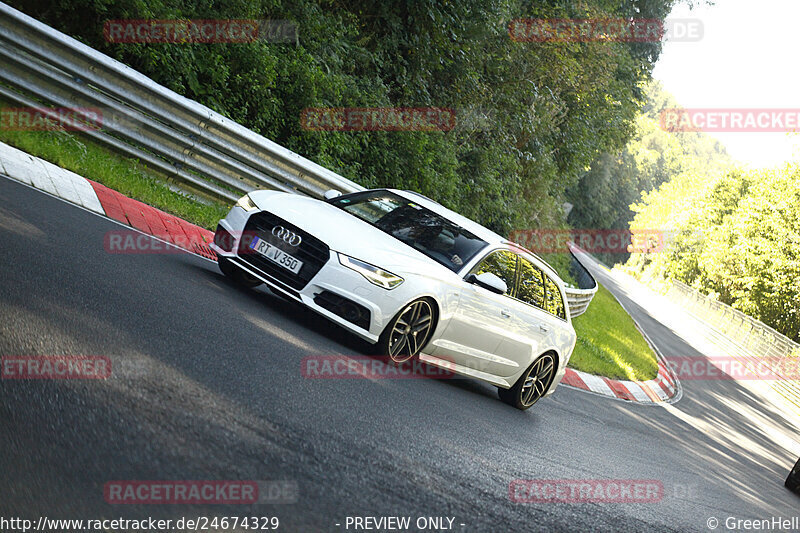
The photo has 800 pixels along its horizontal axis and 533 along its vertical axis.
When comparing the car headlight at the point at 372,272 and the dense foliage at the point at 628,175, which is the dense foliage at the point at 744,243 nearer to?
the dense foliage at the point at 628,175

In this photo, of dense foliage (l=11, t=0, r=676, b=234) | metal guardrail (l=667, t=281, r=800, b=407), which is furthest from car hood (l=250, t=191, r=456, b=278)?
metal guardrail (l=667, t=281, r=800, b=407)

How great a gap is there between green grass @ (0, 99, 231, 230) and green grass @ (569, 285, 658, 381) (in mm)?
7515

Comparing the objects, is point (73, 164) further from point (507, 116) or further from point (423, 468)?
point (507, 116)

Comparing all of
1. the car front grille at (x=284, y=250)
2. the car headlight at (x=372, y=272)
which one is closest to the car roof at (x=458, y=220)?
the car headlight at (x=372, y=272)

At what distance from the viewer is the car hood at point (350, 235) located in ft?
23.2

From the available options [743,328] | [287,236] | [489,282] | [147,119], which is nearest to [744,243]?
[743,328]

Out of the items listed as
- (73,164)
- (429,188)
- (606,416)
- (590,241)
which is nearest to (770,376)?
(429,188)

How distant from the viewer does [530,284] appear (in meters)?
9.03

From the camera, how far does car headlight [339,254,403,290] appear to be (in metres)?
6.94

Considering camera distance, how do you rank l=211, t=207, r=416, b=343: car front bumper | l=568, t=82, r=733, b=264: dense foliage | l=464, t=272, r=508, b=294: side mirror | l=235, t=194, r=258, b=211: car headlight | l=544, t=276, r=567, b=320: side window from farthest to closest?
l=568, t=82, r=733, b=264: dense foliage, l=544, t=276, r=567, b=320: side window, l=464, t=272, r=508, b=294: side mirror, l=235, t=194, r=258, b=211: car headlight, l=211, t=207, r=416, b=343: car front bumper

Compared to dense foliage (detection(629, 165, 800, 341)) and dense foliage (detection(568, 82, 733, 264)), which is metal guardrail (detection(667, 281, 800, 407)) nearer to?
dense foliage (detection(629, 165, 800, 341))

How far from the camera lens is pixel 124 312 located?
5461 millimetres

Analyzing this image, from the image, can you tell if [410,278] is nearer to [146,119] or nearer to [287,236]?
[287,236]

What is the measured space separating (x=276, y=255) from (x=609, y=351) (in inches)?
508
